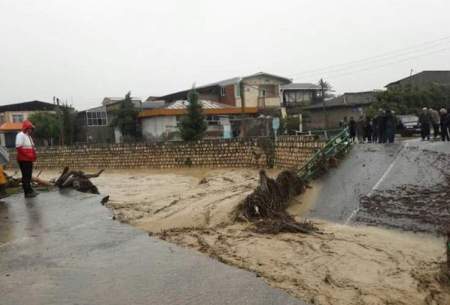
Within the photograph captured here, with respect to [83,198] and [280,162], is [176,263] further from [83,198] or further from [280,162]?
[280,162]

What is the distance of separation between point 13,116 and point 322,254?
56609 millimetres

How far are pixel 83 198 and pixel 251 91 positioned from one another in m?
40.8

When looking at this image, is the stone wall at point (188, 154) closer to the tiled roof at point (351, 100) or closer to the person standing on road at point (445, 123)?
the person standing on road at point (445, 123)

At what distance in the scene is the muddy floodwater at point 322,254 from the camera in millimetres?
5059

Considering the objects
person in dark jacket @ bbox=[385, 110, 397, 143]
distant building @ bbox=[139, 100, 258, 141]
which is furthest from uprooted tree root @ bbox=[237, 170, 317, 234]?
distant building @ bbox=[139, 100, 258, 141]

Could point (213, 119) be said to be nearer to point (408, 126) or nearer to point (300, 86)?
point (300, 86)

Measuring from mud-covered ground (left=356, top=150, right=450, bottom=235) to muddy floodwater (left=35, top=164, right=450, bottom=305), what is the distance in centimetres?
45

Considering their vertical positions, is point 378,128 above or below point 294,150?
above

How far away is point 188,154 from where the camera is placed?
25.5 meters

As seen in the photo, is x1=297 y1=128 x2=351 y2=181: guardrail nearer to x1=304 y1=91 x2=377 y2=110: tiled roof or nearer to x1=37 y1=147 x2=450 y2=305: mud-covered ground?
x1=37 y1=147 x2=450 y2=305: mud-covered ground

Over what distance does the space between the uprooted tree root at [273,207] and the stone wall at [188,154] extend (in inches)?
212

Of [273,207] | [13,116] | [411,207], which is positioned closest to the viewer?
[273,207]

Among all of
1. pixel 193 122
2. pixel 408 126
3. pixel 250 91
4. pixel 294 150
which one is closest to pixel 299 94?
pixel 250 91

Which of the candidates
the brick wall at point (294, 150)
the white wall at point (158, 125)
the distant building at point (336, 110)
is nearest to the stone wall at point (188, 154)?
the brick wall at point (294, 150)
